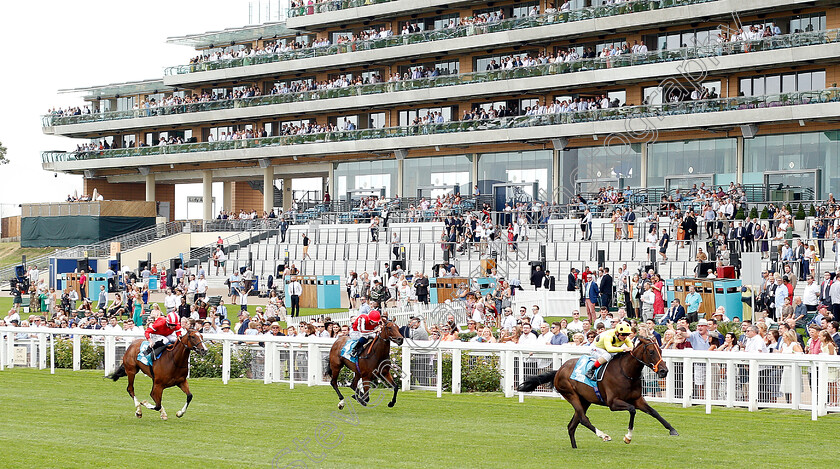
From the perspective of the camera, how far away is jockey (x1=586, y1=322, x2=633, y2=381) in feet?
34.8

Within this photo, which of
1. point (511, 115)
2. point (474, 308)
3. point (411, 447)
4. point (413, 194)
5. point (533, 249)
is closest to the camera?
point (411, 447)

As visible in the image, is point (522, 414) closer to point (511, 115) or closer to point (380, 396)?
point (380, 396)

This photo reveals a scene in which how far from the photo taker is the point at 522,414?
42.5ft

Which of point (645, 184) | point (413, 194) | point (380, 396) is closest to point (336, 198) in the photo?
point (413, 194)

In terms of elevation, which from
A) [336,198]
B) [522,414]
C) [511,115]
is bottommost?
[522,414]

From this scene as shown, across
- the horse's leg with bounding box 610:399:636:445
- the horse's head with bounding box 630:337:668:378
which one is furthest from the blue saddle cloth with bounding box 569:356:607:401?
the horse's head with bounding box 630:337:668:378

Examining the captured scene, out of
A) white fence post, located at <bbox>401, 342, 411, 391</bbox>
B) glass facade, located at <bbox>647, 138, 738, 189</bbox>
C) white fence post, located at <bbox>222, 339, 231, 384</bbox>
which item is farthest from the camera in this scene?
glass facade, located at <bbox>647, 138, 738, 189</bbox>

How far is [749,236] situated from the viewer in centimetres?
2703

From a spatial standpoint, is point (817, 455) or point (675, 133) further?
point (675, 133)

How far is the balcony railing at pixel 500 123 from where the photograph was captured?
37.0 meters

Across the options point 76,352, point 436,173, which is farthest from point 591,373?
point 436,173

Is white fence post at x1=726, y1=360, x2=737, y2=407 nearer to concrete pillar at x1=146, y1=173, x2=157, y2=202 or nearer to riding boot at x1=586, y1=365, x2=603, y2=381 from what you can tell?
riding boot at x1=586, y1=365, x2=603, y2=381

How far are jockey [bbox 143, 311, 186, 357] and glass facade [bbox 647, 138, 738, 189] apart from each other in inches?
1189

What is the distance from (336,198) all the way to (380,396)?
38.2 meters
